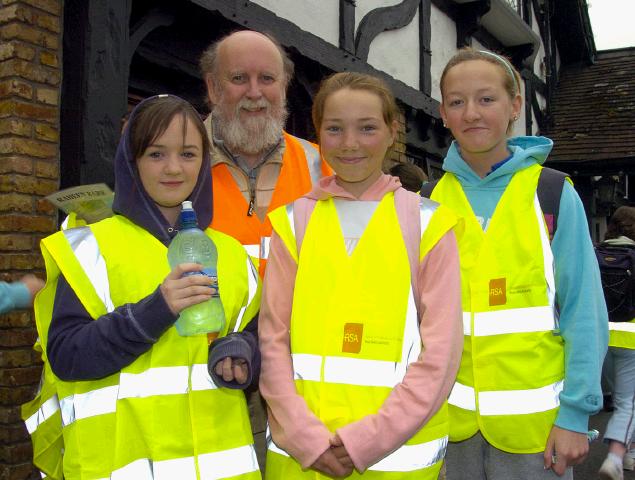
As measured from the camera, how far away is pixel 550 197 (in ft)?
7.04

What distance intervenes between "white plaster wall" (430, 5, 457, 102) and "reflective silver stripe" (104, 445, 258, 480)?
737cm

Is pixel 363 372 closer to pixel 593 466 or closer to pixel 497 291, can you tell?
pixel 497 291

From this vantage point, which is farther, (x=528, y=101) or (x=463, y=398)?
(x=528, y=101)

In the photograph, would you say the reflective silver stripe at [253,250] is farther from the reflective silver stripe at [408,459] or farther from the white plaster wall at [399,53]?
the white plaster wall at [399,53]

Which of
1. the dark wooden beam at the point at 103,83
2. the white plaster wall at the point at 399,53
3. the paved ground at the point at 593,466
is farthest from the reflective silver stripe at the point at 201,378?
the white plaster wall at the point at 399,53

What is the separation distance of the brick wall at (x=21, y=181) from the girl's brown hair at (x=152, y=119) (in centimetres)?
177

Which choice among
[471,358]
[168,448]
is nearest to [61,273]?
[168,448]

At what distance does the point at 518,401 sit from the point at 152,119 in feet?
4.82

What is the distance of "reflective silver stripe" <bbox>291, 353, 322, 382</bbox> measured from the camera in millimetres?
1854

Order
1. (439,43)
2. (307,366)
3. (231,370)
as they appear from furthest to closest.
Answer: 1. (439,43)
2. (307,366)
3. (231,370)

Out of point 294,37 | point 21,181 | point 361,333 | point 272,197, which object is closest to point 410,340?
point 361,333

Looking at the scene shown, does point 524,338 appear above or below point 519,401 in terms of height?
above

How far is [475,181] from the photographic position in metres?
2.30

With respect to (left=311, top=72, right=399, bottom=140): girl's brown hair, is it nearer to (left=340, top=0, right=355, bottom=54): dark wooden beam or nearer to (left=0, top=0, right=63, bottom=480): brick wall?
(left=0, top=0, right=63, bottom=480): brick wall
